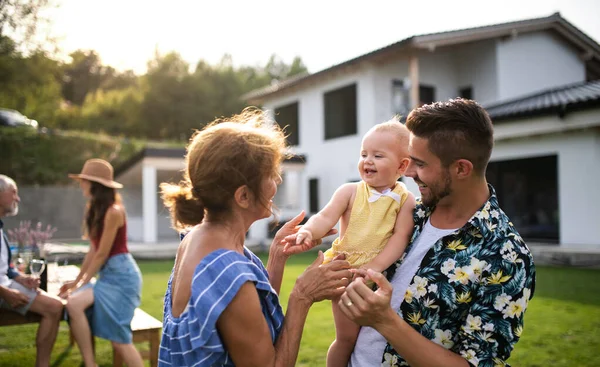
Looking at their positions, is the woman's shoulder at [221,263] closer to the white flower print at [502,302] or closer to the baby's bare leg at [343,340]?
the baby's bare leg at [343,340]

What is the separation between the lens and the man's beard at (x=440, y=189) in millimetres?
1843

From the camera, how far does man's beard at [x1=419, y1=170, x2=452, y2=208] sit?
1843 millimetres

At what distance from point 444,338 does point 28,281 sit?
162 inches

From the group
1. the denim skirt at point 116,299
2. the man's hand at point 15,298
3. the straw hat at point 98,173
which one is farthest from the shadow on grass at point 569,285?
the man's hand at point 15,298

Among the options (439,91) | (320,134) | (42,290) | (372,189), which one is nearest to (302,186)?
(320,134)

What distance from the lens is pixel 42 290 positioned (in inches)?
189

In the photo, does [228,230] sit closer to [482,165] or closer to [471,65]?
[482,165]

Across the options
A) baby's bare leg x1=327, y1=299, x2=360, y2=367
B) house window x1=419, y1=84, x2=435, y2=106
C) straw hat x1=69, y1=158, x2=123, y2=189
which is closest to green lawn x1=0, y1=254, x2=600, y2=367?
straw hat x1=69, y1=158, x2=123, y2=189

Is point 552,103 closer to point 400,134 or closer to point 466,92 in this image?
point 466,92

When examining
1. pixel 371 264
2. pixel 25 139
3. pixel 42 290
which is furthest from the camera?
pixel 25 139

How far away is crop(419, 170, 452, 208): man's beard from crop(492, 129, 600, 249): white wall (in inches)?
448

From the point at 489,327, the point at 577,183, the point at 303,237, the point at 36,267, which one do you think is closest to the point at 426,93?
the point at 577,183

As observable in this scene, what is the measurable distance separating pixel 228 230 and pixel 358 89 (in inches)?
614

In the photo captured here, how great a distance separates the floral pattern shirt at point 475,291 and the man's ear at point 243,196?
0.70 metres
